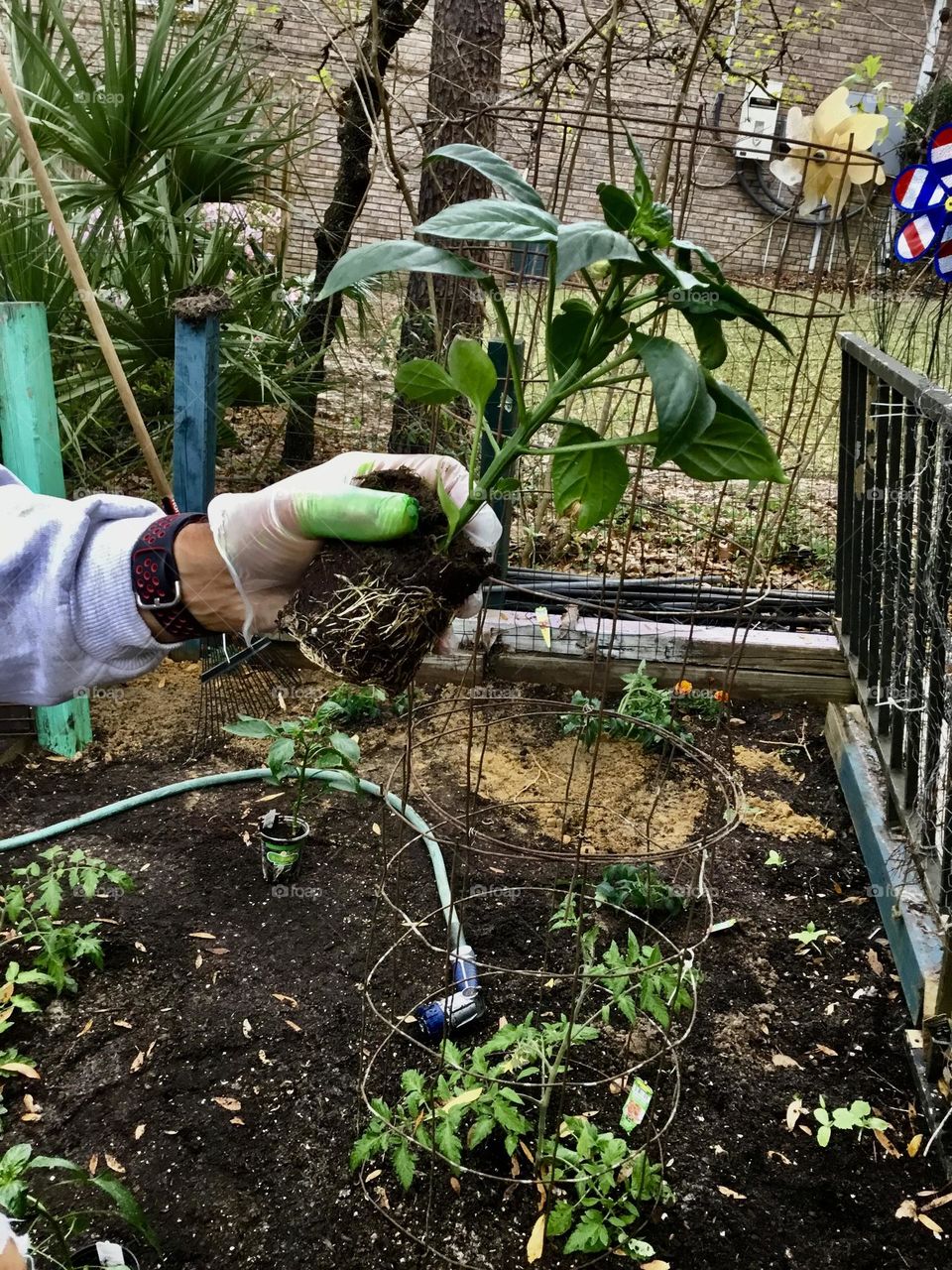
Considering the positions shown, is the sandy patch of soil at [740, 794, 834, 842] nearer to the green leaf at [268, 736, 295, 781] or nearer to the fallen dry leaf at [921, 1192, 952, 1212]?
the fallen dry leaf at [921, 1192, 952, 1212]

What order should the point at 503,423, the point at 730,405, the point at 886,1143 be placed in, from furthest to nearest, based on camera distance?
the point at 503,423
the point at 886,1143
the point at 730,405

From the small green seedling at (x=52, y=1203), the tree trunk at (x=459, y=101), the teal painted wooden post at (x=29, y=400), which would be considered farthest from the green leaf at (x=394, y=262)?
the tree trunk at (x=459, y=101)

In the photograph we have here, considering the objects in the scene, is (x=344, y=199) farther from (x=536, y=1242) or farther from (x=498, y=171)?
(x=536, y=1242)

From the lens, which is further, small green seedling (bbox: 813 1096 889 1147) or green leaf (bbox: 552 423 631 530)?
small green seedling (bbox: 813 1096 889 1147)

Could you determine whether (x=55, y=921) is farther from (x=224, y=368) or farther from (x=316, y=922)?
(x=224, y=368)

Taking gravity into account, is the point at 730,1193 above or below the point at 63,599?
below

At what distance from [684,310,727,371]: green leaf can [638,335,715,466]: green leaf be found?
97mm

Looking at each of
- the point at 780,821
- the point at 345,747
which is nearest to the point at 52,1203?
the point at 345,747

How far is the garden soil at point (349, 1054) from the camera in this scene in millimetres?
1609

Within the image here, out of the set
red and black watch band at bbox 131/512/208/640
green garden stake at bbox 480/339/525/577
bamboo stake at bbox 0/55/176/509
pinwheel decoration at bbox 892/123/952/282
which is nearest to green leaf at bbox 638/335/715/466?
red and black watch band at bbox 131/512/208/640

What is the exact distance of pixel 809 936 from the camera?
7.58 feet

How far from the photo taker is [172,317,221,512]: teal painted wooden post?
110 inches

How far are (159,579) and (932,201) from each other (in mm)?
3046

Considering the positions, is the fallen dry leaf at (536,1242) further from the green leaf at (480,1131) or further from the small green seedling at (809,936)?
the small green seedling at (809,936)
